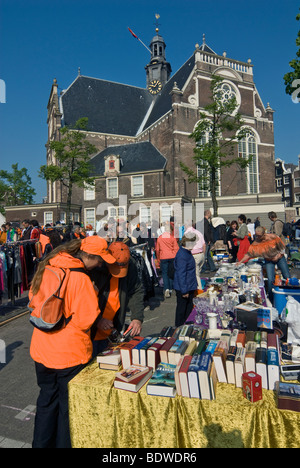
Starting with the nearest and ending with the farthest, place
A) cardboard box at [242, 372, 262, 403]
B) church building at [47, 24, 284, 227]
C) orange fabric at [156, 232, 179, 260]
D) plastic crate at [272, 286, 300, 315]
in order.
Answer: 1. cardboard box at [242, 372, 262, 403]
2. plastic crate at [272, 286, 300, 315]
3. orange fabric at [156, 232, 179, 260]
4. church building at [47, 24, 284, 227]

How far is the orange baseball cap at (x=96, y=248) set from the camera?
2744mm

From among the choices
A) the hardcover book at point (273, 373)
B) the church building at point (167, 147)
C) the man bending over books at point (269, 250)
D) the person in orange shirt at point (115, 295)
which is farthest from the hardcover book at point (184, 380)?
the church building at point (167, 147)

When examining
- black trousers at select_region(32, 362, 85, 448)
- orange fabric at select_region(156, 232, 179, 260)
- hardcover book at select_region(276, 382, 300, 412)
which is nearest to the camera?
hardcover book at select_region(276, 382, 300, 412)

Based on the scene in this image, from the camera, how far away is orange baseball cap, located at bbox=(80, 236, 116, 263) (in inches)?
108

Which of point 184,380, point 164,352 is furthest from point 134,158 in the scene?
point 184,380

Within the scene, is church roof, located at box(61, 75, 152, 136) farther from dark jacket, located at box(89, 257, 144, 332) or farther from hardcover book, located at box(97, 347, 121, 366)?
hardcover book, located at box(97, 347, 121, 366)

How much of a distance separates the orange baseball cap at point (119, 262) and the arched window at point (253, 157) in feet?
110

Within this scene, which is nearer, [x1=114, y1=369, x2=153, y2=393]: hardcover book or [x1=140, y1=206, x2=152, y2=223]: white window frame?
[x1=114, y1=369, x2=153, y2=393]: hardcover book

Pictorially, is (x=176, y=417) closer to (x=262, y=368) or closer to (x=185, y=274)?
(x=262, y=368)

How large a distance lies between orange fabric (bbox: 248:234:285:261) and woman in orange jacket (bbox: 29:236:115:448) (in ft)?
17.2

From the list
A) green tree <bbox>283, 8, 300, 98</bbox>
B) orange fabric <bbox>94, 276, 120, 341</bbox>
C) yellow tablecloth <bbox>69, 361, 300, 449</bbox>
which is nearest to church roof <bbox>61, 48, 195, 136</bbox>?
green tree <bbox>283, 8, 300, 98</bbox>
